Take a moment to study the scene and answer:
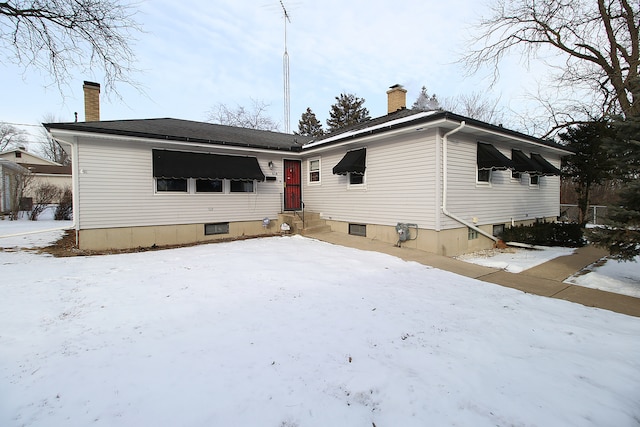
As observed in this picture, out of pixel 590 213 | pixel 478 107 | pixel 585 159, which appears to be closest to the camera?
pixel 585 159

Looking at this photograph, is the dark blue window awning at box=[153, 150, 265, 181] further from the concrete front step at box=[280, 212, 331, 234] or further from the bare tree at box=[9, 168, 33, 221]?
the bare tree at box=[9, 168, 33, 221]

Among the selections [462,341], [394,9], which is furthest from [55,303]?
[394,9]

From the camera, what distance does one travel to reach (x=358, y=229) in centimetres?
1052

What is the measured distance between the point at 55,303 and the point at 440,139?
8.81 metres

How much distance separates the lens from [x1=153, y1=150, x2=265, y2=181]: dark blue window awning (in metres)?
9.46

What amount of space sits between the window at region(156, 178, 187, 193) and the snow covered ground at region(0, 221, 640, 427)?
4.66m

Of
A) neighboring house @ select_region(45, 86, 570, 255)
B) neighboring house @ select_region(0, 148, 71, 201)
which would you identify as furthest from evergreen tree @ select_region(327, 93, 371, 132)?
neighboring house @ select_region(0, 148, 71, 201)

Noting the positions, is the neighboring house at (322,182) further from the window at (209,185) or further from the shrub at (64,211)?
the shrub at (64,211)

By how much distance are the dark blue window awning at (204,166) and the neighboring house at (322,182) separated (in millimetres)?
38

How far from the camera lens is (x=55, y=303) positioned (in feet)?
14.4

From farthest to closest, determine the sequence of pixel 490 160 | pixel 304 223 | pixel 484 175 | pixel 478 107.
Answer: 1. pixel 478 107
2. pixel 304 223
3. pixel 484 175
4. pixel 490 160

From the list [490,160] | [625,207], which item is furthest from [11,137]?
[625,207]

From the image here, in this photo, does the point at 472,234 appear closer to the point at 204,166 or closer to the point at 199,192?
the point at 204,166

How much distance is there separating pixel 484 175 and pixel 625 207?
417cm
